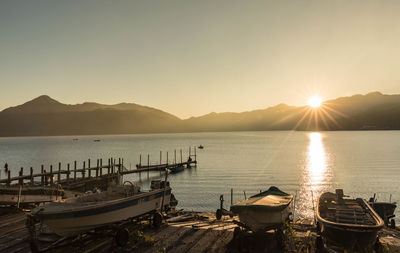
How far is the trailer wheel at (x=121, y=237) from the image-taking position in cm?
1224

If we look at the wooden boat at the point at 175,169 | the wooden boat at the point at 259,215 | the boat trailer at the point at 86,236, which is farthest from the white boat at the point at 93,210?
the wooden boat at the point at 175,169

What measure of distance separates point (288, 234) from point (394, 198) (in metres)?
40.8

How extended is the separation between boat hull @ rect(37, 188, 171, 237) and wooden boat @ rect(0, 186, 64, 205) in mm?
9589

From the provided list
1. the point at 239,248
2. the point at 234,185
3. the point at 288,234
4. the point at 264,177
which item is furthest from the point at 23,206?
the point at 264,177

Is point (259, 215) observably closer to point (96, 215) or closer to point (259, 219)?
point (259, 219)

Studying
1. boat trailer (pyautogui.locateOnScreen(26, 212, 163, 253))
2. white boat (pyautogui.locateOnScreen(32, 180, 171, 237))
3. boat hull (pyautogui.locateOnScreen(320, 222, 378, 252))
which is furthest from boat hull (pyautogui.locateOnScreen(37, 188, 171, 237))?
boat hull (pyautogui.locateOnScreen(320, 222, 378, 252))

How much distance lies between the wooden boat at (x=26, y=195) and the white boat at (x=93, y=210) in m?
8.59

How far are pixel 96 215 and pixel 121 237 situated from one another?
136cm

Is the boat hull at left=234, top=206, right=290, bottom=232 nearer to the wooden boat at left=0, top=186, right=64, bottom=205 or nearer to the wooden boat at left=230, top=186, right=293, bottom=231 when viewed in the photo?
the wooden boat at left=230, top=186, right=293, bottom=231

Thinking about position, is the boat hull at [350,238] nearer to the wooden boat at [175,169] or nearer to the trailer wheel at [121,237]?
the trailer wheel at [121,237]

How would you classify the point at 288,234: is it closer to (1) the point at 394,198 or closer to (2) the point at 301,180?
(1) the point at 394,198

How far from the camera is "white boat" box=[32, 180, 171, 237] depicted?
11.2 metres

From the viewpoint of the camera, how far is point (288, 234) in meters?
13.6

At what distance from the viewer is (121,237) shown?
12.3 m
